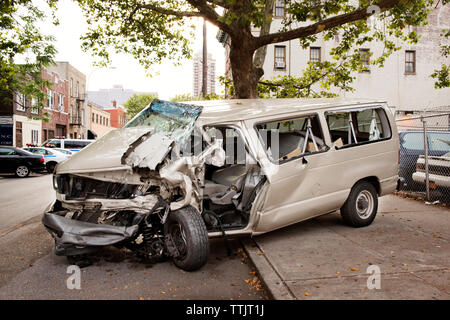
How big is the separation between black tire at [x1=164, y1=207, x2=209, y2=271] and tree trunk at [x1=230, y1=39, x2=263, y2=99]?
18.7ft

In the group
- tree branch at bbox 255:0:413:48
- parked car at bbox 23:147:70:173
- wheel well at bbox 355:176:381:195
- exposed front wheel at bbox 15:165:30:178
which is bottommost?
exposed front wheel at bbox 15:165:30:178

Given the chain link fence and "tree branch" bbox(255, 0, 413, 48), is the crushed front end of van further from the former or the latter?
the chain link fence

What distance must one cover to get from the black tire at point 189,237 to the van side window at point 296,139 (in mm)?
1546

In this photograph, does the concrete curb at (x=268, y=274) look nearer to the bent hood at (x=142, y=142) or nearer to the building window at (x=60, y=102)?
the bent hood at (x=142, y=142)

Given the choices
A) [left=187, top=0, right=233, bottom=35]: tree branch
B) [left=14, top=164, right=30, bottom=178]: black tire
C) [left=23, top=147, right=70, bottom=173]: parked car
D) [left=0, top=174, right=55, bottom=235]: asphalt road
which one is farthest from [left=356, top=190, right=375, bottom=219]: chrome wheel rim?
[left=23, top=147, right=70, bottom=173]: parked car

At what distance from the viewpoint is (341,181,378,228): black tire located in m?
5.76

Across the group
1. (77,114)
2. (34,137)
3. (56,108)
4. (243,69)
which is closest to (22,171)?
(243,69)

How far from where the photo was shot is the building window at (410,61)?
2636 centimetres

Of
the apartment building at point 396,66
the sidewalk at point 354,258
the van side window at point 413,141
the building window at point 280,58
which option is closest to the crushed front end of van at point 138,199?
the sidewalk at point 354,258

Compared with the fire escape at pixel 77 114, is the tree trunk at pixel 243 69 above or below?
below

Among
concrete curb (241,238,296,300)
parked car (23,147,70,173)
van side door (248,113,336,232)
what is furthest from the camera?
parked car (23,147,70,173)

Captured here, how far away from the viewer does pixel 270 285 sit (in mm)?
3592
